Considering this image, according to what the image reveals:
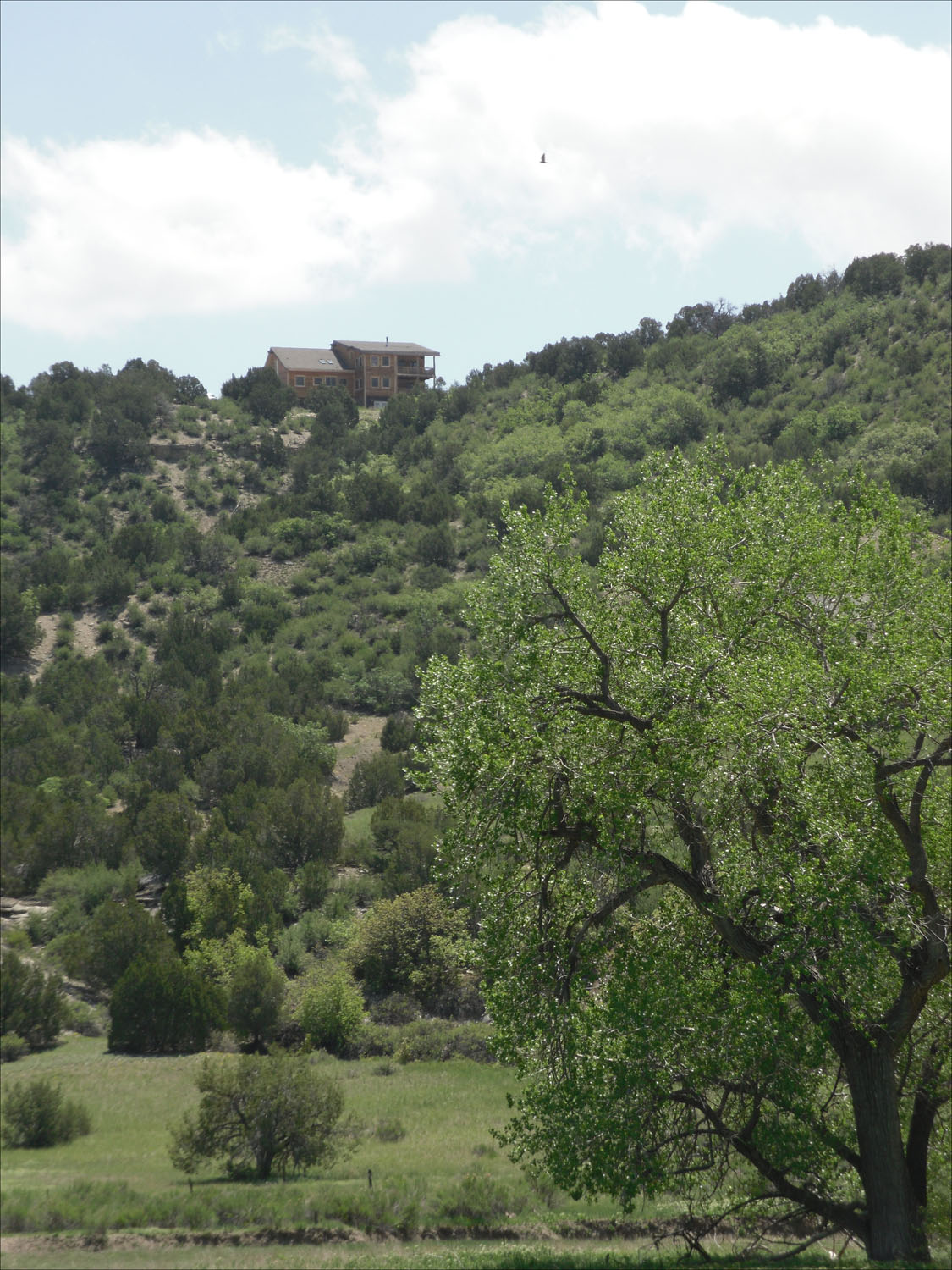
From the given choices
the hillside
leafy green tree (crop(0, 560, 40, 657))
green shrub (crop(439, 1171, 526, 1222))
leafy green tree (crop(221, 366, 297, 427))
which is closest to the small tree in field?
green shrub (crop(439, 1171, 526, 1222))

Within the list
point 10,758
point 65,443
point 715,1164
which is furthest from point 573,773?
point 65,443

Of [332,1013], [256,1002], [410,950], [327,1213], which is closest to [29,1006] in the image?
[256,1002]

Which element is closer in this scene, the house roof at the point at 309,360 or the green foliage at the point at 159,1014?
the green foliage at the point at 159,1014

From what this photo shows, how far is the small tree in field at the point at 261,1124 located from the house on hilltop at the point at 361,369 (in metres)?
95.1

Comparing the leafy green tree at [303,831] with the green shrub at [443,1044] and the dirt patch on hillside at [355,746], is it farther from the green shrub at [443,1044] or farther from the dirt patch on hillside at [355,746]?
the green shrub at [443,1044]

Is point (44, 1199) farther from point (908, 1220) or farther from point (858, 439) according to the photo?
point (858, 439)

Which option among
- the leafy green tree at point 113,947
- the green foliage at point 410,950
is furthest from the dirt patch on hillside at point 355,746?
the leafy green tree at point 113,947

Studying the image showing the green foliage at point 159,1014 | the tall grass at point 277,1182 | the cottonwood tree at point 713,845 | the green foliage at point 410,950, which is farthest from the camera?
the green foliage at point 410,950

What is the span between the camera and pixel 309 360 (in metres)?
115

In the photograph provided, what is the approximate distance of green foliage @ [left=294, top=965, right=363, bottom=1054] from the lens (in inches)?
1281

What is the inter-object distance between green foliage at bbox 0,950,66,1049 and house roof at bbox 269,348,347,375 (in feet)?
285

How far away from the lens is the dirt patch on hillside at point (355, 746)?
53688 mm

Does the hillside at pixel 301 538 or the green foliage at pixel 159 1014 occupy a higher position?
the hillside at pixel 301 538

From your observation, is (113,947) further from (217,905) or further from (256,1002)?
(256,1002)
